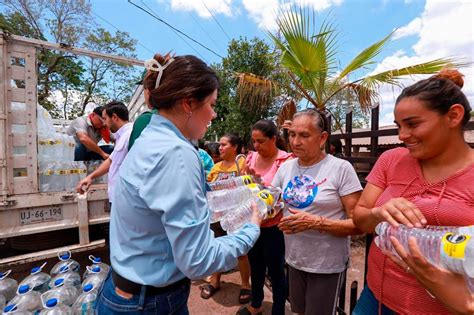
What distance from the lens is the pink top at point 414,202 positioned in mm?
1101

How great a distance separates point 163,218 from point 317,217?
3.70 feet

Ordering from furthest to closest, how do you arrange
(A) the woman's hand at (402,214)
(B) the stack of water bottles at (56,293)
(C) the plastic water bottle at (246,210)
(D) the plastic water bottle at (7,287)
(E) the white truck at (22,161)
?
(E) the white truck at (22,161)
(D) the plastic water bottle at (7,287)
(B) the stack of water bottles at (56,293)
(C) the plastic water bottle at (246,210)
(A) the woman's hand at (402,214)

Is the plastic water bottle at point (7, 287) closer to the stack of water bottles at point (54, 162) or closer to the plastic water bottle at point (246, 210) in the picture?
the stack of water bottles at point (54, 162)

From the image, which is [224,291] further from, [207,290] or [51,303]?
[51,303]

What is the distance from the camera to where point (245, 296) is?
10.2 feet

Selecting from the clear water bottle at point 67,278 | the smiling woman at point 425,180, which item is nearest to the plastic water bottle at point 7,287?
the clear water bottle at point 67,278

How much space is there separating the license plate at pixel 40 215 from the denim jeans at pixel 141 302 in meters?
2.46

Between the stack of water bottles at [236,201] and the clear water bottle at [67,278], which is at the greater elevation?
the stack of water bottles at [236,201]

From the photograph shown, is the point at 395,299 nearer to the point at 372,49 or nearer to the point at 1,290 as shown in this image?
the point at 1,290

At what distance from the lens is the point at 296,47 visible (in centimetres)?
401

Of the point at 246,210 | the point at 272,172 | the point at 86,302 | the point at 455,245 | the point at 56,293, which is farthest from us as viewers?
the point at 272,172

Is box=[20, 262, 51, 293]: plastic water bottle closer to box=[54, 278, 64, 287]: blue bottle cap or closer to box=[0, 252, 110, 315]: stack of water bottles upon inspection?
box=[0, 252, 110, 315]: stack of water bottles

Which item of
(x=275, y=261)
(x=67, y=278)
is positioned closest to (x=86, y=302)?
(x=67, y=278)

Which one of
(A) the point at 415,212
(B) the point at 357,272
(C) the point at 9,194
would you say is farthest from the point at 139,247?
(B) the point at 357,272
